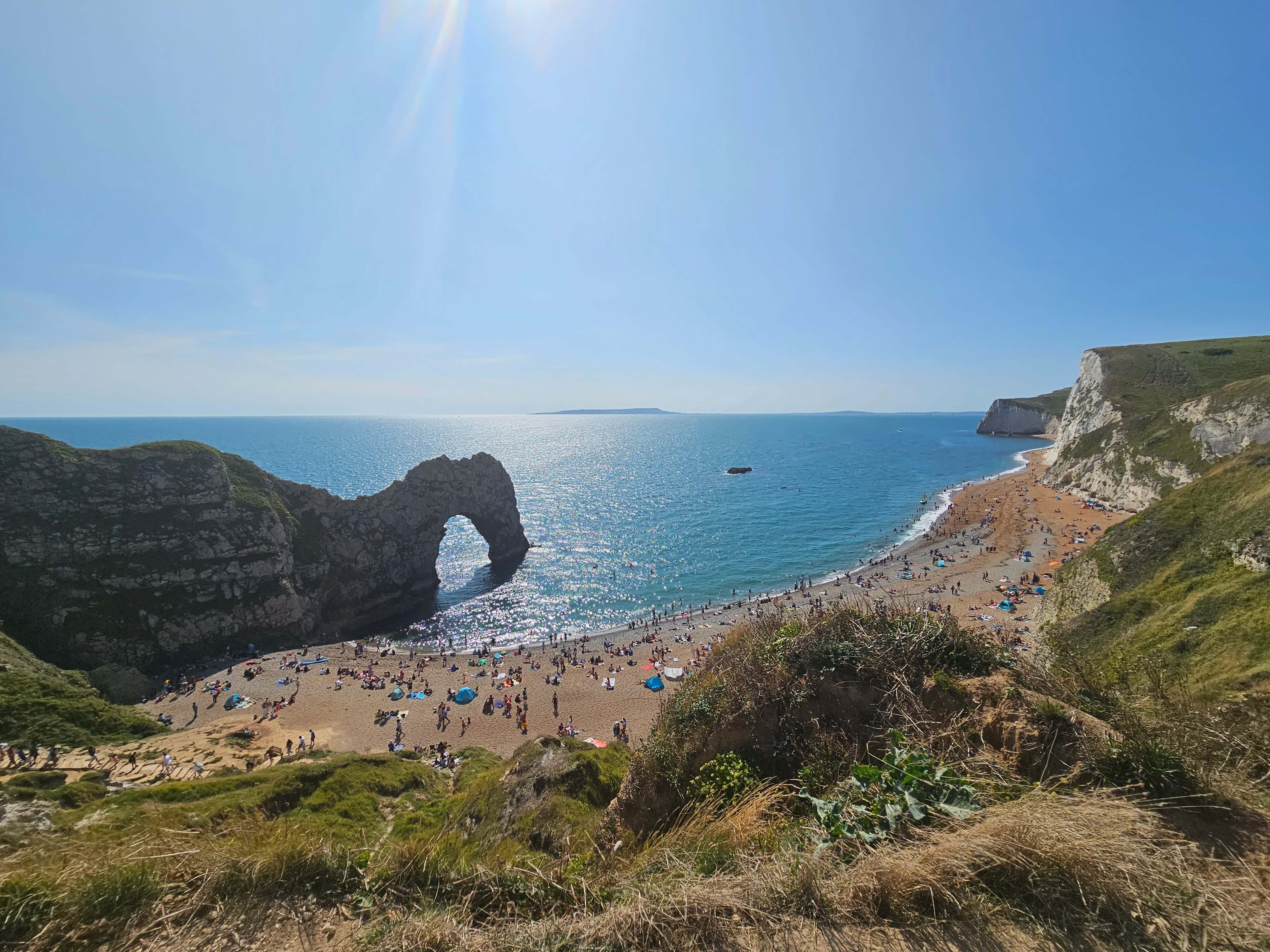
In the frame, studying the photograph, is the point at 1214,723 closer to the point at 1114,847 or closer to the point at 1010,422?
the point at 1114,847

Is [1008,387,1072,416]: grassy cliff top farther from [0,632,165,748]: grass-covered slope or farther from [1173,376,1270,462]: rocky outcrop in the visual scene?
[0,632,165,748]: grass-covered slope

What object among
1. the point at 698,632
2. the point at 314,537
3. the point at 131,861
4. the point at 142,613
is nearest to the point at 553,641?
the point at 698,632

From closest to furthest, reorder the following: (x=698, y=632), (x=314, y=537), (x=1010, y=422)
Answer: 1. (x=698, y=632)
2. (x=314, y=537)
3. (x=1010, y=422)

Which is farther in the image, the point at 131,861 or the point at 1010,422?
the point at 1010,422

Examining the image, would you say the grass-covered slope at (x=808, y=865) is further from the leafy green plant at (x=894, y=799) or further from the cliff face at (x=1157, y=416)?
the cliff face at (x=1157, y=416)

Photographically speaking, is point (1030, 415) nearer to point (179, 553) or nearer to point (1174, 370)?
point (1174, 370)

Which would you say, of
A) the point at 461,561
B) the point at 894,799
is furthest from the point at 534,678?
the point at 894,799

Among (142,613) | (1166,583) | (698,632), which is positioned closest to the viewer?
(1166,583)

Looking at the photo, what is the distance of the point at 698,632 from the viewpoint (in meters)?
42.2

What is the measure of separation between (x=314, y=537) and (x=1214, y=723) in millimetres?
56097

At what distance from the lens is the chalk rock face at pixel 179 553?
32.5 metres

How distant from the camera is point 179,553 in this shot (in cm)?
3750

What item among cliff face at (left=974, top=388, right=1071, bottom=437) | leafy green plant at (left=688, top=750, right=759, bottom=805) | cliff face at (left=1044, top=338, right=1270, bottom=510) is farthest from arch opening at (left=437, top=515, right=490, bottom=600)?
cliff face at (left=974, top=388, right=1071, bottom=437)

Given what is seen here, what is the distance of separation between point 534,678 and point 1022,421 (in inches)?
8752
